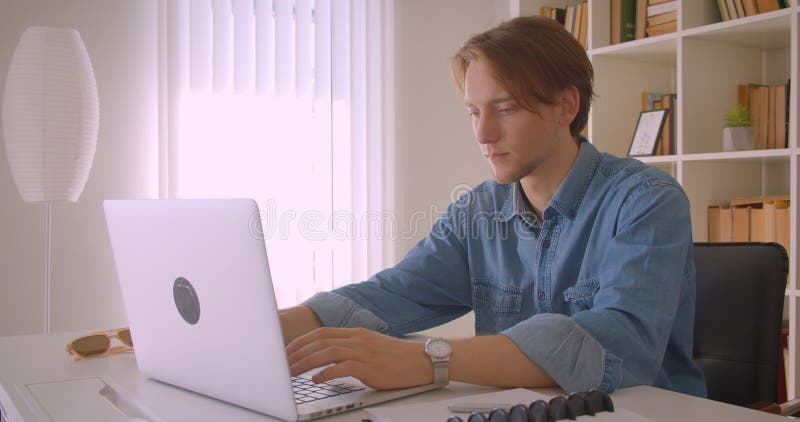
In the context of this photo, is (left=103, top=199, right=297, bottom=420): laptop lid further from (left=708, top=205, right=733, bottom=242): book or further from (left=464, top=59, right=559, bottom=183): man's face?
(left=708, top=205, right=733, bottom=242): book

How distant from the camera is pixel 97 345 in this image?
123cm

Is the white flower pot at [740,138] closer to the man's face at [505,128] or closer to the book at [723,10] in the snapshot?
the book at [723,10]

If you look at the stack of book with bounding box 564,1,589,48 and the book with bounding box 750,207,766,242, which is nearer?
the book with bounding box 750,207,766,242

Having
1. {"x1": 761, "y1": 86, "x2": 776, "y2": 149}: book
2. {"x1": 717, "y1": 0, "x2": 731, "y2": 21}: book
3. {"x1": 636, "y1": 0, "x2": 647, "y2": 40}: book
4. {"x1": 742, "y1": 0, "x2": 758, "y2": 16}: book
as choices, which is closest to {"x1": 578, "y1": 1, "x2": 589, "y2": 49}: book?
{"x1": 636, "y1": 0, "x2": 647, "y2": 40}: book

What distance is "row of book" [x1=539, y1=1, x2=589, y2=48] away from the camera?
315 centimetres

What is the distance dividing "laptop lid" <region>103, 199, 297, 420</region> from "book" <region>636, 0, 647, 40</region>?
8.19 feet

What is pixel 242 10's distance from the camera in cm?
321

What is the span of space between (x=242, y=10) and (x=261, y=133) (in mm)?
551

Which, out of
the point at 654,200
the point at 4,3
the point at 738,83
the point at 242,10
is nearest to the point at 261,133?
the point at 242,10

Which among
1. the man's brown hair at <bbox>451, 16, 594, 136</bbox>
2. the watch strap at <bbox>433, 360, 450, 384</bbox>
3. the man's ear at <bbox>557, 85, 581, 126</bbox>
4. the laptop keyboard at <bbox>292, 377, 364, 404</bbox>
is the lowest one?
the laptop keyboard at <bbox>292, 377, 364, 404</bbox>

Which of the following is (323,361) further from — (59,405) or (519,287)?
(519,287)

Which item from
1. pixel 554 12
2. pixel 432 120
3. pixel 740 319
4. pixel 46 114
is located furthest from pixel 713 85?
pixel 46 114

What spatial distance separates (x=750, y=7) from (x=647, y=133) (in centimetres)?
62

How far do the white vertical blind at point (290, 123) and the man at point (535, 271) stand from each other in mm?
1831
